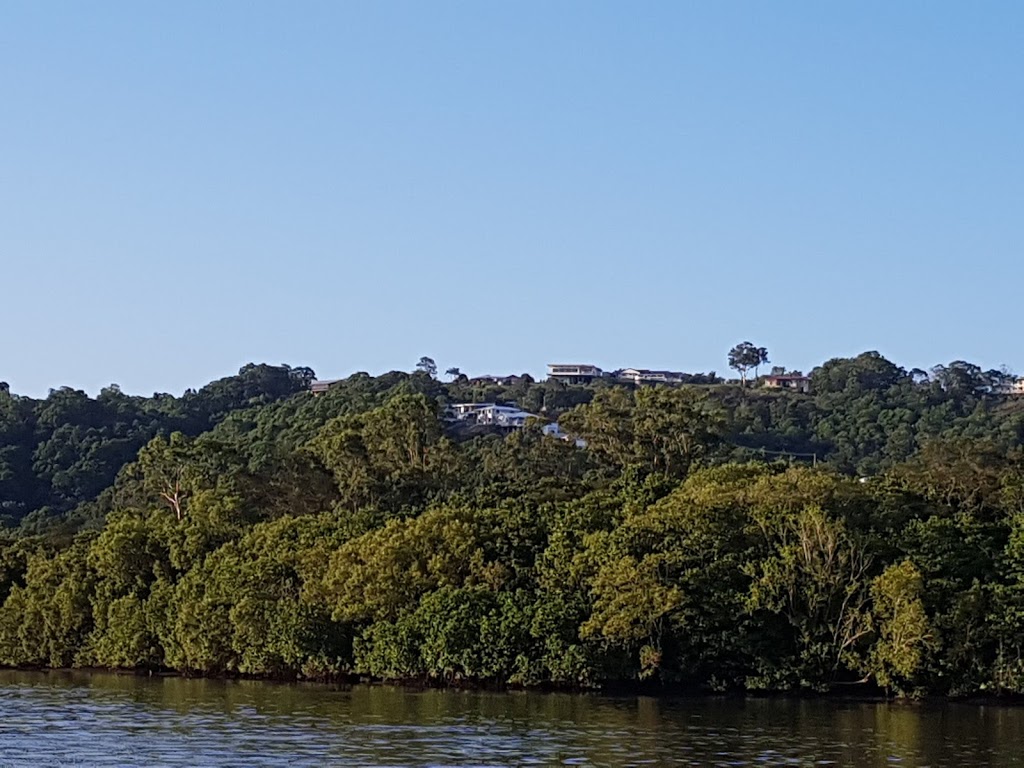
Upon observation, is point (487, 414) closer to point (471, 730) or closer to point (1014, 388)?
point (1014, 388)

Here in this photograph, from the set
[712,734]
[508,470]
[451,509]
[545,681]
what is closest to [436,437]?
[508,470]

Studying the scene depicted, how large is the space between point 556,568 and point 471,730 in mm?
20480

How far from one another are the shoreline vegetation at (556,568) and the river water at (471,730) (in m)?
2.30

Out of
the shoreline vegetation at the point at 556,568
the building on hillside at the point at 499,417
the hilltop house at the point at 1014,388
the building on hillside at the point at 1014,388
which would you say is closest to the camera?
the shoreline vegetation at the point at 556,568

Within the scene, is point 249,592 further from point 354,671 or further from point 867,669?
point 867,669

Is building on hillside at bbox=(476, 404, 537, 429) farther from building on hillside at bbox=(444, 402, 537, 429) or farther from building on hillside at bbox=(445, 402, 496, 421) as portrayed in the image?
building on hillside at bbox=(445, 402, 496, 421)

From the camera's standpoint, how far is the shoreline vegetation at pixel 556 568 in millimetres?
62531

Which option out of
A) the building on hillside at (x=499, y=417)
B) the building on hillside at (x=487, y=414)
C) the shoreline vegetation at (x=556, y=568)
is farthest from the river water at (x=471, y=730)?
the building on hillside at (x=487, y=414)

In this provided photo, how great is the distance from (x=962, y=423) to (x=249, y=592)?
277 feet

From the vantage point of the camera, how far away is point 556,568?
67.5m

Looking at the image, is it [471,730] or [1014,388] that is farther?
[1014,388]

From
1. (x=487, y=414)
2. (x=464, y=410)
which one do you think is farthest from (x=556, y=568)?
(x=464, y=410)

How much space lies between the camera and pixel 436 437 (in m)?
89.9

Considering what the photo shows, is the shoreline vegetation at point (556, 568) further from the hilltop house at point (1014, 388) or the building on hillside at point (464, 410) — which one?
the hilltop house at point (1014, 388)
